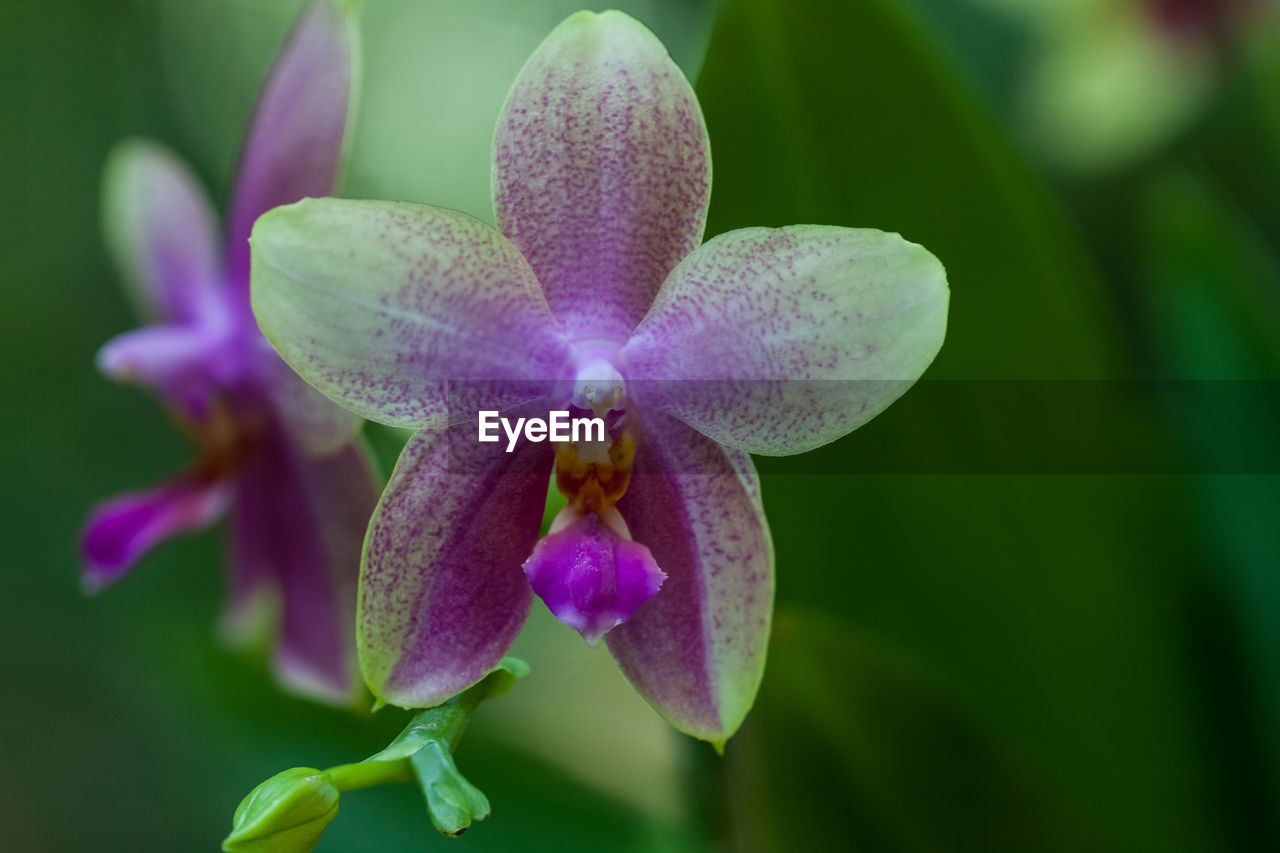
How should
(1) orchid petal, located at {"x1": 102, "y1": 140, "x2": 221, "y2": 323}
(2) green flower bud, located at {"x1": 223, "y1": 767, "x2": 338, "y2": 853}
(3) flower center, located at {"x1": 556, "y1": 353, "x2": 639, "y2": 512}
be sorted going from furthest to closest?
(1) orchid petal, located at {"x1": 102, "y1": 140, "x2": 221, "y2": 323} < (3) flower center, located at {"x1": 556, "y1": 353, "x2": 639, "y2": 512} < (2) green flower bud, located at {"x1": 223, "y1": 767, "x2": 338, "y2": 853}

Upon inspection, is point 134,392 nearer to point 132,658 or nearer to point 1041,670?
point 132,658

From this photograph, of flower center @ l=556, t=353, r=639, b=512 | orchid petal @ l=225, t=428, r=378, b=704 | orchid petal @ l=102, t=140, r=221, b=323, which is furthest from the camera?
orchid petal @ l=102, t=140, r=221, b=323

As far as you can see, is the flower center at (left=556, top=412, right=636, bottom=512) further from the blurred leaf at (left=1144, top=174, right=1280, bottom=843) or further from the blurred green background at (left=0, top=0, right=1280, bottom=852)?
the blurred leaf at (left=1144, top=174, right=1280, bottom=843)

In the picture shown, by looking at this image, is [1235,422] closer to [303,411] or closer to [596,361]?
[596,361]

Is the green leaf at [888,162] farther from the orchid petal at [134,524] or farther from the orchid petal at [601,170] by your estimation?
the orchid petal at [134,524]

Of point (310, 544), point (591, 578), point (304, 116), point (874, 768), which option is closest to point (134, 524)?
point (310, 544)

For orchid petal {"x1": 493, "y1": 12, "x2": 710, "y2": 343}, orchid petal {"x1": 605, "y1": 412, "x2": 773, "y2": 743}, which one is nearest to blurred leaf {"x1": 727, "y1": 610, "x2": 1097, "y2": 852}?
orchid petal {"x1": 605, "y1": 412, "x2": 773, "y2": 743}

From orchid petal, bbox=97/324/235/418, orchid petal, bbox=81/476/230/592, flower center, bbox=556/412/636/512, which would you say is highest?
flower center, bbox=556/412/636/512
